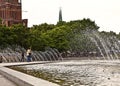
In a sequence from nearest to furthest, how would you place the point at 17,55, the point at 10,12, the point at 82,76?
1. the point at 82,76
2. the point at 17,55
3. the point at 10,12

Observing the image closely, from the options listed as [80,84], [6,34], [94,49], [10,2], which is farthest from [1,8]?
[80,84]

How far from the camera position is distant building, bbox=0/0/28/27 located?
319 ft

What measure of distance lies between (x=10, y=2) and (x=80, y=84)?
87703 millimetres

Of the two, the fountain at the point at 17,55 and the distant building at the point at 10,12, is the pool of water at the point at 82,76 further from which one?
the distant building at the point at 10,12

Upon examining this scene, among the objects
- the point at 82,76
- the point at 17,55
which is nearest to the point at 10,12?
the point at 17,55

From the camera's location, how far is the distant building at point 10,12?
9722 centimetres

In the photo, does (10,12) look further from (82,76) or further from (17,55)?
(82,76)

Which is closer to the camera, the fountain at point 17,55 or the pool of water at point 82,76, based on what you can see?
the pool of water at point 82,76

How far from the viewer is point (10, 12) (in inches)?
3863

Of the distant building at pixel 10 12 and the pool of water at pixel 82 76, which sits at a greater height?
the distant building at pixel 10 12

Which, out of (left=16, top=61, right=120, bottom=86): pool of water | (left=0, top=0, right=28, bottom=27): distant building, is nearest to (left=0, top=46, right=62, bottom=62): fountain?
(left=16, top=61, right=120, bottom=86): pool of water

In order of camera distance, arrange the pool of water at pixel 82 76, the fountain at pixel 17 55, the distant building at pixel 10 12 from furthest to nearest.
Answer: the distant building at pixel 10 12 < the fountain at pixel 17 55 < the pool of water at pixel 82 76

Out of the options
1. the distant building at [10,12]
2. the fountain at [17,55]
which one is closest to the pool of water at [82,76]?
the fountain at [17,55]

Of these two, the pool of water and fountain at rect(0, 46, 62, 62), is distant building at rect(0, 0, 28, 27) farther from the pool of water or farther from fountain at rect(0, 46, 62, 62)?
the pool of water
